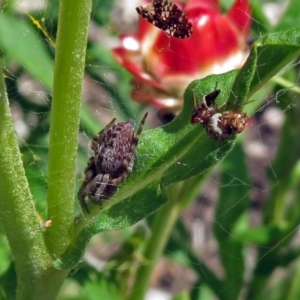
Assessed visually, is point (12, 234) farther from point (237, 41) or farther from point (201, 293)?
point (201, 293)

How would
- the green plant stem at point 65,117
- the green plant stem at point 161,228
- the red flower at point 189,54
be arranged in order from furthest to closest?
the green plant stem at point 161,228 < the red flower at point 189,54 < the green plant stem at point 65,117

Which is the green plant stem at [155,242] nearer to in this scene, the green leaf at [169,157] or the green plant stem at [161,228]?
the green plant stem at [161,228]

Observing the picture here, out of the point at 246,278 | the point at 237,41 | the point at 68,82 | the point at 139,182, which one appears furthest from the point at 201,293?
the point at 68,82

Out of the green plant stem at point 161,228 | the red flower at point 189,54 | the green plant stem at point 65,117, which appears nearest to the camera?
the green plant stem at point 65,117

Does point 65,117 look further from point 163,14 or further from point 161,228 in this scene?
point 161,228

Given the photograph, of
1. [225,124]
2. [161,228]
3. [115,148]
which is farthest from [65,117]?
[161,228]

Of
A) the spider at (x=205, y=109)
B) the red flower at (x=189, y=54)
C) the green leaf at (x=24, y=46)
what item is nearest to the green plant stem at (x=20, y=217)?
the spider at (x=205, y=109)

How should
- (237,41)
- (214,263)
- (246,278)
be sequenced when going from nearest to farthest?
(237,41) → (246,278) → (214,263)
